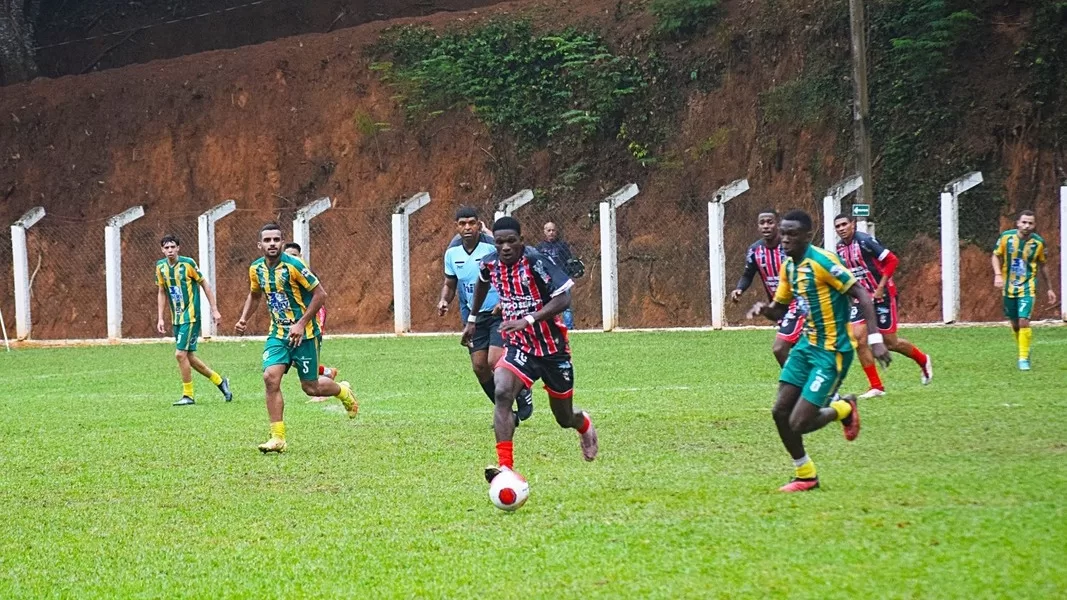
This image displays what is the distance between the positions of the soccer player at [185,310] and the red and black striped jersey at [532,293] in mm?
7783

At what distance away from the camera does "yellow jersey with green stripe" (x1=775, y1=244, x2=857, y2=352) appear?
905 cm

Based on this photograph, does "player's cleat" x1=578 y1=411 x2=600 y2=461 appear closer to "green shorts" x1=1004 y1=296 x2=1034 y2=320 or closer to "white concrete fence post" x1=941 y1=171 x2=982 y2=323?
"green shorts" x1=1004 y1=296 x2=1034 y2=320

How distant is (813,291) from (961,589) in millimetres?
3421

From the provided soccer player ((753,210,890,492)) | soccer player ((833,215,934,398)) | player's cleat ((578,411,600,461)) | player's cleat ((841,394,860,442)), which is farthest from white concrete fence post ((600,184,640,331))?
player's cleat ((841,394,860,442))

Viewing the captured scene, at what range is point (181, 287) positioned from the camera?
17.9 m

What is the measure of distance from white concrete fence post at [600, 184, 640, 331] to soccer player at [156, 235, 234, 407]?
503 inches

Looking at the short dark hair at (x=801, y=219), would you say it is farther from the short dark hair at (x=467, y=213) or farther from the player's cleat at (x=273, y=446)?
the player's cleat at (x=273, y=446)

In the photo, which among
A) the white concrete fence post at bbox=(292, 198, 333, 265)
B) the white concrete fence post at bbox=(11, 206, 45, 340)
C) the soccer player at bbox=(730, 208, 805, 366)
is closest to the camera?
the soccer player at bbox=(730, 208, 805, 366)

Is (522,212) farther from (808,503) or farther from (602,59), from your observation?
(808,503)

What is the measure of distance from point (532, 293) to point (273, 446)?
120 inches

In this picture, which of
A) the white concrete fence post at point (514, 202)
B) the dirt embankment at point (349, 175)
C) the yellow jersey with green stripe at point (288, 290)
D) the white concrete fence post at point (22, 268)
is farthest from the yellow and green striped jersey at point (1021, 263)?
the white concrete fence post at point (22, 268)

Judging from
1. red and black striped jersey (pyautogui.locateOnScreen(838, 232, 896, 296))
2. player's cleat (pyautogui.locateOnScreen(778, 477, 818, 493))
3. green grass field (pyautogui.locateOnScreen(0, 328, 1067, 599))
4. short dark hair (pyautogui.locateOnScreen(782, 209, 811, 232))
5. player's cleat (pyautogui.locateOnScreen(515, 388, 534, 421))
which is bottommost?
green grass field (pyautogui.locateOnScreen(0, 328, 1067, 599))

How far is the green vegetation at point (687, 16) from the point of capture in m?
35.9

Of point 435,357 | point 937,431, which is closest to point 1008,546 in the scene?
point 937,431
